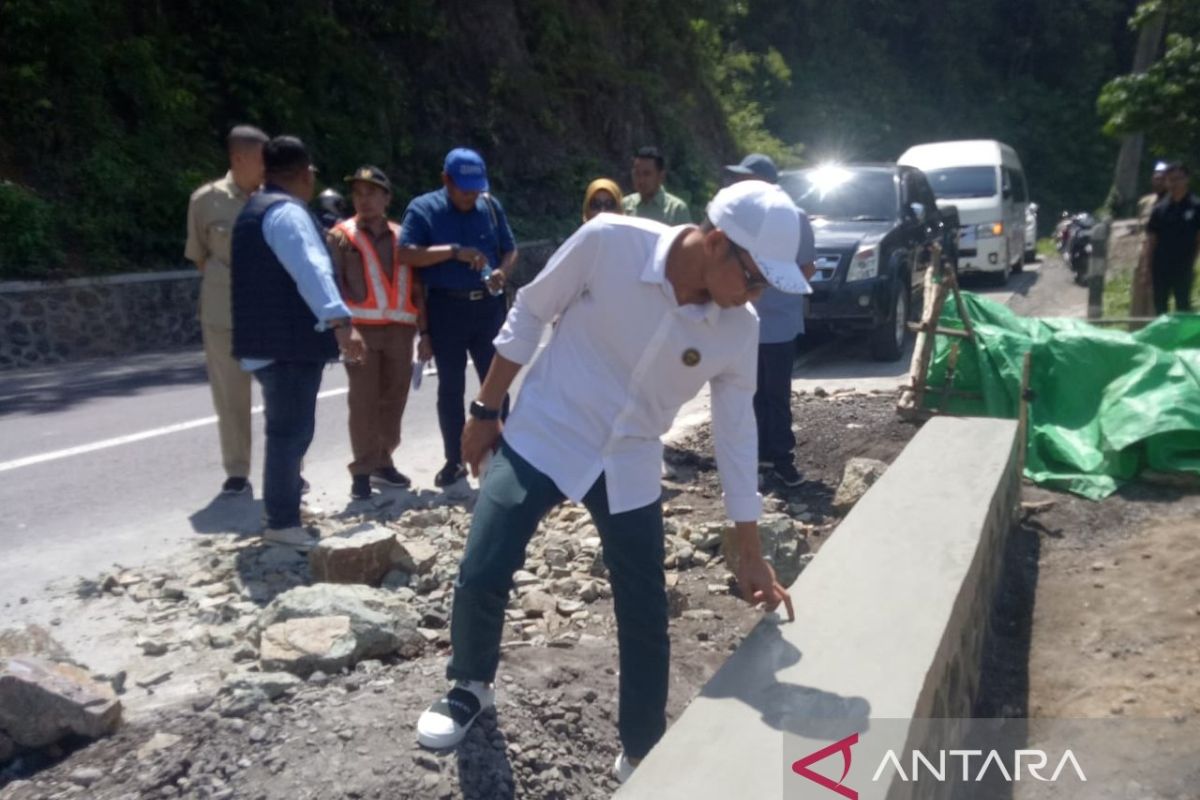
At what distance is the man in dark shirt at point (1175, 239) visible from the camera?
34.6 feet

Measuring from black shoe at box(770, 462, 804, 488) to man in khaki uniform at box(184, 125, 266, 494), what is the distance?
115 inches

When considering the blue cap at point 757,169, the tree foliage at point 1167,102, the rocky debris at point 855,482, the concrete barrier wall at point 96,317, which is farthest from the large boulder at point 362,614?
the tree foliage at point 1167,102

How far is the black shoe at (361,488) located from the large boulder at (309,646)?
240 cm

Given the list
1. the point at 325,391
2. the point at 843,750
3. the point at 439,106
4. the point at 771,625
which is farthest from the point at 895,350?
the point at 439,106

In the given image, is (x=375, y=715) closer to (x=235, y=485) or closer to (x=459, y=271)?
(x=459, y=271)

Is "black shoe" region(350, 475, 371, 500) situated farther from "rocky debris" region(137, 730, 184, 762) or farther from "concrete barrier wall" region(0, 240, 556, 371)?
"concrete barrier wall" region(0, 240, 556, 371)

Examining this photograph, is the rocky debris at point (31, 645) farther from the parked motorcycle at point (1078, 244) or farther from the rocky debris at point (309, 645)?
the parked motorcycle at point (1078, 244)

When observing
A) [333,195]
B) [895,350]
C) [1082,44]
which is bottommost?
[895,350]

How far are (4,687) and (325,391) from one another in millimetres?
6875

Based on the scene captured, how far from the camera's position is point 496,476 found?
11.3 feet

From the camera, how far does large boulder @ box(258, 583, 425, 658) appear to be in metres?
4.25

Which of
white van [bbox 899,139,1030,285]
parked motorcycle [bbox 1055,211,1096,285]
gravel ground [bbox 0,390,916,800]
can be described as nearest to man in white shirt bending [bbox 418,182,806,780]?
gravel ground [bbox 0,390,916,800]

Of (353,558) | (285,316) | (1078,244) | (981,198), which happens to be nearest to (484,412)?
(353,558)

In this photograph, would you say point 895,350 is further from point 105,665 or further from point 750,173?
point 105,665
